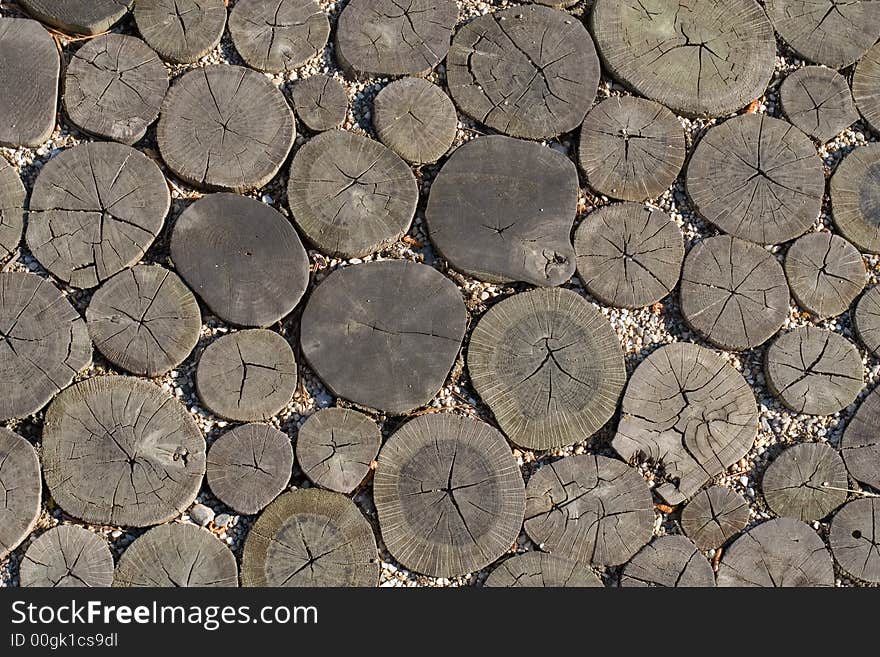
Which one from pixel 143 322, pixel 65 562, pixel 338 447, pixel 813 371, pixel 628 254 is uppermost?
pixel 628 254

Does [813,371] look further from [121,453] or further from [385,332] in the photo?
[121,453]

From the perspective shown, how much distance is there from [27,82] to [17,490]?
5.56ft

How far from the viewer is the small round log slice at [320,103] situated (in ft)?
11.7

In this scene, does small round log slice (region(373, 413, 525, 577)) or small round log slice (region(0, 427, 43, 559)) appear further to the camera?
small round log slice (region(373, 413, 525, 577))

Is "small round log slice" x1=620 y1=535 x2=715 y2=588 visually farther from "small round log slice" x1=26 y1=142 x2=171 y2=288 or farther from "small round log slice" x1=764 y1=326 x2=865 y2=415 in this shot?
"small round log slice" x1=26 y1=142 x2=171 y2=288

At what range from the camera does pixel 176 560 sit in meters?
3.26

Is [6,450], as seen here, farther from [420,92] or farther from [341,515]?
[420,92]

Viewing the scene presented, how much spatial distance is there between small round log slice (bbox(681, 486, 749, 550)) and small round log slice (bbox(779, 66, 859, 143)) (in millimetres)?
1728

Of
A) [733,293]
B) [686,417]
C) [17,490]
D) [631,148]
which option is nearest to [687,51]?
[631,148]

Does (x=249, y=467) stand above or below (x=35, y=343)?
below

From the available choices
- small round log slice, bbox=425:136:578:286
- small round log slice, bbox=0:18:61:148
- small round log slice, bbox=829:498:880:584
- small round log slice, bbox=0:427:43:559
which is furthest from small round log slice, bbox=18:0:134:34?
small round log slice, bbox=829:498:880:584

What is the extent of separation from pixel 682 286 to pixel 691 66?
1.03 m

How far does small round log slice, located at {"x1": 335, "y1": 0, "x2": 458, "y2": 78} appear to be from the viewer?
3.63 m

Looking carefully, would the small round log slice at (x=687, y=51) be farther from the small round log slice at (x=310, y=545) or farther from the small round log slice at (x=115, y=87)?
the small round log slice at (x=310, y=545)
